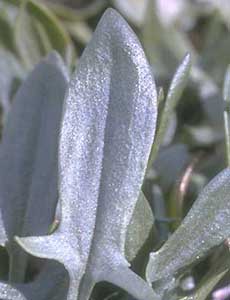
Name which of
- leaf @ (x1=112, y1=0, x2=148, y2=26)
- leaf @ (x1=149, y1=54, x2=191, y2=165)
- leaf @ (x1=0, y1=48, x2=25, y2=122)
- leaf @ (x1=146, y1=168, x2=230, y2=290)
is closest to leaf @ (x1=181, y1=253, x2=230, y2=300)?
leaf @ (x1=146, y1=168, x2=230, y2=290)

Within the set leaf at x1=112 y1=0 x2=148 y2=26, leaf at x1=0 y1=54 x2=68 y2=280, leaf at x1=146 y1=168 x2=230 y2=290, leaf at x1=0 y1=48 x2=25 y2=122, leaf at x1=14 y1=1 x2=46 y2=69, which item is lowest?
leaf at x1=146 y1=168 x2=230 y2=290

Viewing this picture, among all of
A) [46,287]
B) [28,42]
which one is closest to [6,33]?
[28,42]

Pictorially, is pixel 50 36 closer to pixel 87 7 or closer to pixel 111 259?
pixel 87 7

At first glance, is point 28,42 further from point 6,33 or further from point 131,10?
point 131,10

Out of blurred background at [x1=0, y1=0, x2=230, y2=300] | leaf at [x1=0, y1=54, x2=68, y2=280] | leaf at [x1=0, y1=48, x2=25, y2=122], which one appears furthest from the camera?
leaf at [x1=0, y1=48, x2=25, y2=122]

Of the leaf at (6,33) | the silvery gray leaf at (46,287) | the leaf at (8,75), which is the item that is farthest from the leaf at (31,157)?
the leaf at (6,33)

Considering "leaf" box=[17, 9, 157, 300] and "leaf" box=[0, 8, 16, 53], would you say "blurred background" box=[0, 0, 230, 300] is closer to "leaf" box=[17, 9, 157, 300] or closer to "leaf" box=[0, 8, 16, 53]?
"leaf" box=[0, 8, 16, 53]

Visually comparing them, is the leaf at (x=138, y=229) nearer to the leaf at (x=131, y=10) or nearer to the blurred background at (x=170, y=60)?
the blurred background at (x=170, y=60)

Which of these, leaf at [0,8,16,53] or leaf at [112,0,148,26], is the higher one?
leaf at [112,0,148,26]
